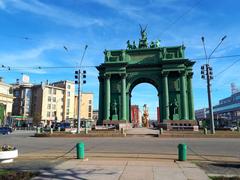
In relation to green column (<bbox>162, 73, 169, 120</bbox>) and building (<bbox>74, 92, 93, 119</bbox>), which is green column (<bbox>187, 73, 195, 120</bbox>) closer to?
green column (<bbox>162, 73, 169, 120</bbox>)

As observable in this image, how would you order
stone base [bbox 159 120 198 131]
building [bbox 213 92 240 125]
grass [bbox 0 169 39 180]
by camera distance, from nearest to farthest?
1. grass [bbox 0 169 39 180]
2. stone base [bbox 159 120 198 131]
3. building [bbox 213 92 240 125]

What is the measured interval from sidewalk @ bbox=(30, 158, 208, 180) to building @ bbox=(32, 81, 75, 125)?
327 ft

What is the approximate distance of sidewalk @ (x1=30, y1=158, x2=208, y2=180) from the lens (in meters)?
10.1

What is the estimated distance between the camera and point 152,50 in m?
61.1

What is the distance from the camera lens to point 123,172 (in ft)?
35.8

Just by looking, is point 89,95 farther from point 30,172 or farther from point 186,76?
point 30,172

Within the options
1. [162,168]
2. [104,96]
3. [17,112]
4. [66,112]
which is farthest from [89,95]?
[162,168]

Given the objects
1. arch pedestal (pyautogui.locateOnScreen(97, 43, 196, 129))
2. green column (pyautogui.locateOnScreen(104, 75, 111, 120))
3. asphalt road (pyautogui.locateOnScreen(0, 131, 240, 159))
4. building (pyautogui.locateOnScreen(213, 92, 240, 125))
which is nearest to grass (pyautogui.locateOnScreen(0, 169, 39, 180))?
asphalt road (pyautogui.locateOnScreen(0, 131, 240, 159))

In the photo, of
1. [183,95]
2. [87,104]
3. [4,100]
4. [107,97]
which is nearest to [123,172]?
[183,95]

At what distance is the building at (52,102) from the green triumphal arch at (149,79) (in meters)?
54.2

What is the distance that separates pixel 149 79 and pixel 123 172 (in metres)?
52.3

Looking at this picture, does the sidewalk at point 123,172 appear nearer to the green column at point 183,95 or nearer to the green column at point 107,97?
the green column at point 183,95

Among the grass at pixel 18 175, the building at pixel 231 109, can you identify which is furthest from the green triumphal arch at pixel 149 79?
the building at pixel 231 109

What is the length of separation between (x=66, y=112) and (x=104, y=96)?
238ft
